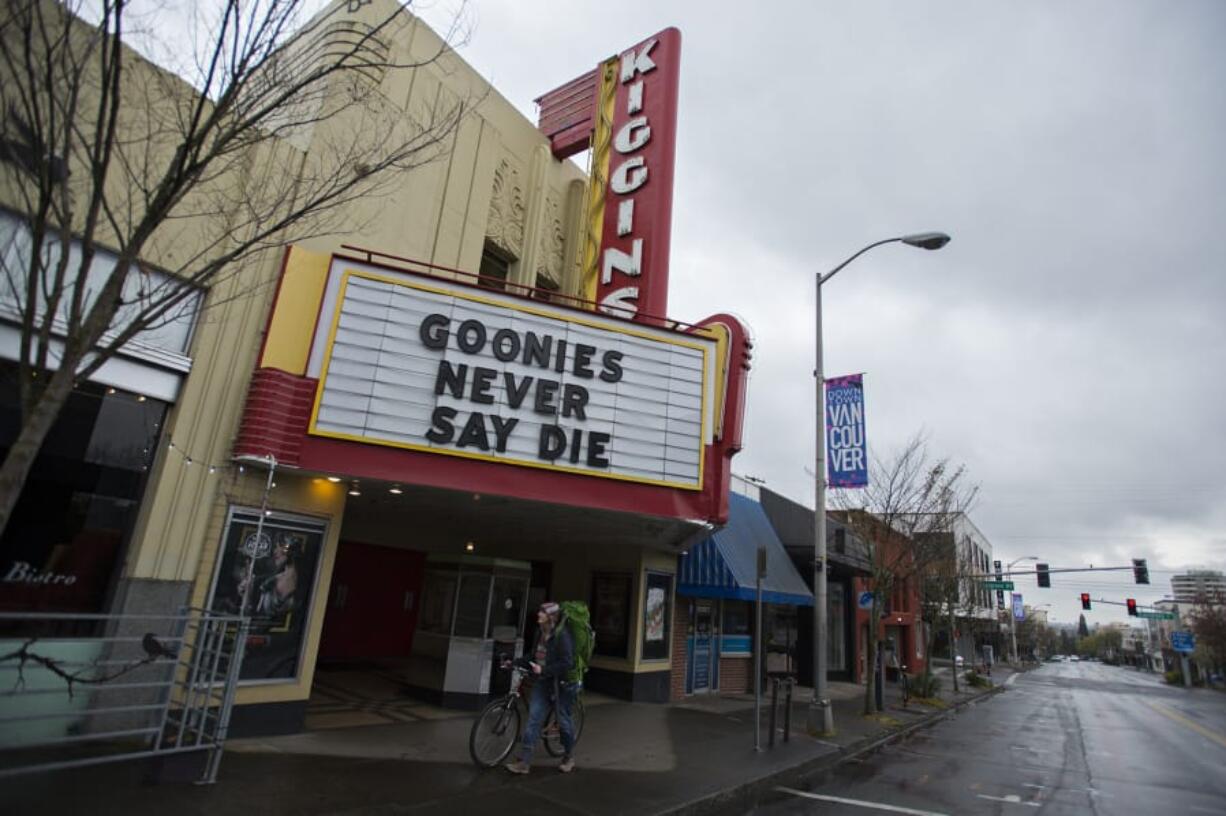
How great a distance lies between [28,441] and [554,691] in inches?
227

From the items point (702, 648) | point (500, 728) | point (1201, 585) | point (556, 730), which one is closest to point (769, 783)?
point (556, 730)

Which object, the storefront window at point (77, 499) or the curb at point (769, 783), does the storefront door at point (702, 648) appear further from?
the storefront window at point (77, 499)

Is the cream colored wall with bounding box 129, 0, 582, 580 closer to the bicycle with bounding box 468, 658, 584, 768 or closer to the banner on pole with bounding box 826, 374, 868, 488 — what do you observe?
the bicycle with bounding box 468, 658, 584, 768

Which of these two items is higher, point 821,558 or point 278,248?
point 278,248

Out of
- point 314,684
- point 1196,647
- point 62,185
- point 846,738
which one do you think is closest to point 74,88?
point 62,185

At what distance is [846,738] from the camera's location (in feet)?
40.0

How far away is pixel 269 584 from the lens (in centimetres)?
855

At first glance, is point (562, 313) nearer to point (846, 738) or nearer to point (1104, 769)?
point (846, 738)

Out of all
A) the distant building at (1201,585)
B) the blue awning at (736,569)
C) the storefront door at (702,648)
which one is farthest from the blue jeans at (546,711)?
the distant building at (1201,585)

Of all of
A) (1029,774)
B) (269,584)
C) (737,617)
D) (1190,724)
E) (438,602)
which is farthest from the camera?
(1190,724)

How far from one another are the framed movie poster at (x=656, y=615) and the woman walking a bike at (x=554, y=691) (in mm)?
6366

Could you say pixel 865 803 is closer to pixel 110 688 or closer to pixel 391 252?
pixel 110 688

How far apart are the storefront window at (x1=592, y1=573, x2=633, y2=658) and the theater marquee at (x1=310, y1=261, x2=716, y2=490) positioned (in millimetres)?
5361

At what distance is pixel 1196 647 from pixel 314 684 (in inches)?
3670
